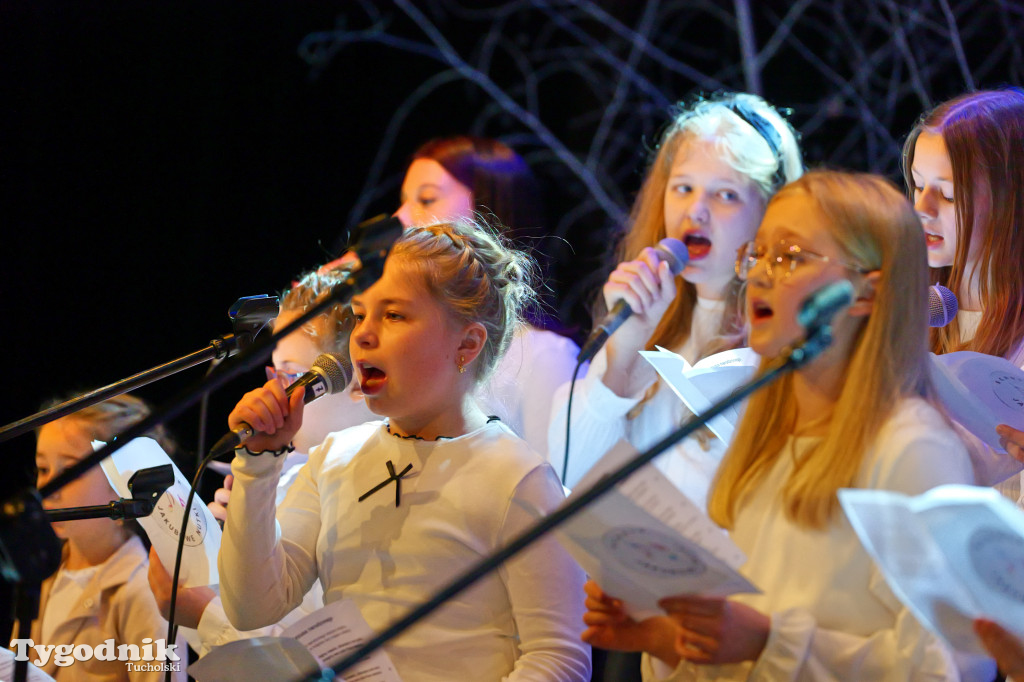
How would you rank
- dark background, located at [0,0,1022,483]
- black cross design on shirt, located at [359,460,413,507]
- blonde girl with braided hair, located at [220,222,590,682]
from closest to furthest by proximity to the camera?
1. blonde girl with braided hair, located at [220,222,590,682]
2. black cross design on shirt, located at [359,460,413,507]
3. dark background, located at [0,0,1022,483]

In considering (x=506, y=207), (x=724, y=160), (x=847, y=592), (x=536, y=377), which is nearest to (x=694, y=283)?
(x=724, y=160)

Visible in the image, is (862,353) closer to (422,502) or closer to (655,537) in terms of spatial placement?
(655,537)

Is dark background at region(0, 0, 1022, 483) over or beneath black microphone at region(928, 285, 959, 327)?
over

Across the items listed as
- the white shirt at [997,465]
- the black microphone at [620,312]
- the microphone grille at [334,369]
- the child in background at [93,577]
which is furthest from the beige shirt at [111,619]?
the white shirt at [997,465]

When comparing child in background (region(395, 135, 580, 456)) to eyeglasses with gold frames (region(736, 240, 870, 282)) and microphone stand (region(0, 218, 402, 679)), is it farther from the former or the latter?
microphone stand (region(0, 218, 402, 679))

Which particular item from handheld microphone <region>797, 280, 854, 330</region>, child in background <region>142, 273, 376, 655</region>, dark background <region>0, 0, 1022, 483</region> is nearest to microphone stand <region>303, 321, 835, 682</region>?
handheld microphone <region>797, 280, 854, 330</region>

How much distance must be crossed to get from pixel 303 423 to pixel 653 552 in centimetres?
119

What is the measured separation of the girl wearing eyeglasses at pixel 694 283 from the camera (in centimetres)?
196

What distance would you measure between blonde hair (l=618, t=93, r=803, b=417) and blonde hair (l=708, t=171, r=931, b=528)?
2.39 feet

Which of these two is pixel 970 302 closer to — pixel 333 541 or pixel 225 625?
pixel 333 541

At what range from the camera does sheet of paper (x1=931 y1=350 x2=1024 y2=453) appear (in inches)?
49.1

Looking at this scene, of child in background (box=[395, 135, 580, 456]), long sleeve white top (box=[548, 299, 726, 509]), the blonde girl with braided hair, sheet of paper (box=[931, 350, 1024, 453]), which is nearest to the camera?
sheet of paper (box=[931, 350, 1024, 453])

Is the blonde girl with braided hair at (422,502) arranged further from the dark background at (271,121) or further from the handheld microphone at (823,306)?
the dark background at (271,121)

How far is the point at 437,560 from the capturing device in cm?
139
